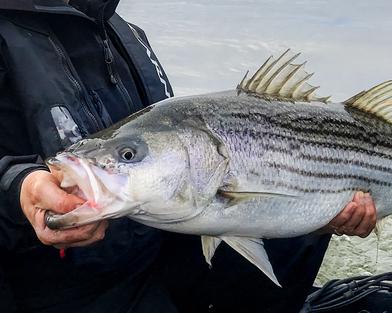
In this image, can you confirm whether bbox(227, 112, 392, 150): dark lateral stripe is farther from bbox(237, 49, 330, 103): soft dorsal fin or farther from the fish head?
the fish head

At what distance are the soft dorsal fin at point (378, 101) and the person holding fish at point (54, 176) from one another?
0.27 m

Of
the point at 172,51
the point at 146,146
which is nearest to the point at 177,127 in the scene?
the point at 146,146

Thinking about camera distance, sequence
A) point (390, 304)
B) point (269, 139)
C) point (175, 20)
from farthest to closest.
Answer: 1. point (175, 20)
2. point (390, 304)
3. point (269, 139)

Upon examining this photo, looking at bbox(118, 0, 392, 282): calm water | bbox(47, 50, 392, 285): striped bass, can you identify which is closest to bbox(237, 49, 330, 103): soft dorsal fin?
bbox(47, 50, 392, 285): striped bass

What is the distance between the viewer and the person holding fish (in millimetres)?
1812

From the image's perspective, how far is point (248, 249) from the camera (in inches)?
69.8

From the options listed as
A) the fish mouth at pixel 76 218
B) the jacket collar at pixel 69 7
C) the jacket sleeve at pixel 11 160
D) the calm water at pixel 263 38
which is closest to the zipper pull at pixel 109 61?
the jacket collar at pixel 69 7

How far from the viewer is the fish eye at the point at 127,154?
1.57 meters

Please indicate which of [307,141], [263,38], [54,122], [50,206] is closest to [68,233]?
[50,206]

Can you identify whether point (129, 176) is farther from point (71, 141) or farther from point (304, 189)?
point (304, 189)

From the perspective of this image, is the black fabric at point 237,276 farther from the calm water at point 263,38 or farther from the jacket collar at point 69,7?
the calm water at point 263,38

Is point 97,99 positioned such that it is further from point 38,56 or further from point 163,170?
point 163,170

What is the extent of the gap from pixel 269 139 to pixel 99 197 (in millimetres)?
508

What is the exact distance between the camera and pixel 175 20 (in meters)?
6.55
